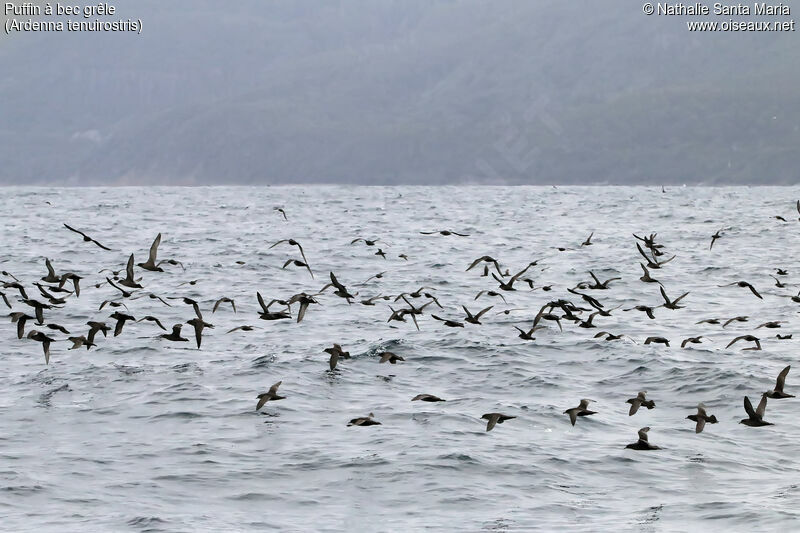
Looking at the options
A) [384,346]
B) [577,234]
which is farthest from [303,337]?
[577,234]

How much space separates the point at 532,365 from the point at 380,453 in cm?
708

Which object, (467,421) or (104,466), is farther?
(467,421)

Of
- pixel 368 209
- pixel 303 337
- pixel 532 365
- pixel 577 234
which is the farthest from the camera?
pixel 368 209

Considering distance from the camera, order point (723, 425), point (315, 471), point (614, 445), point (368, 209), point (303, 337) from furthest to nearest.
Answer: point (368, 209) < point (303, 337) < point (723, 425) < point (614, 445) < point (315, 471)

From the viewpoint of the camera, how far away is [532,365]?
21297 millimetres

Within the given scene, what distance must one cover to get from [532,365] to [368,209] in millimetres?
75245

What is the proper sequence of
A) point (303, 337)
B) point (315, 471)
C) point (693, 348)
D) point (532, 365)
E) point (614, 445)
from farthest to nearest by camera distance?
point (303, 337) → point (693, 348) → point (532, 365) → point (614, 445) → point (315, 471)

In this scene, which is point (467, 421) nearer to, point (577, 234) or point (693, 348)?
point (693, 348)

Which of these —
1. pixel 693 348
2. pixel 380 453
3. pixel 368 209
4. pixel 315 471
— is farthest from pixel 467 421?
pixel 368 209

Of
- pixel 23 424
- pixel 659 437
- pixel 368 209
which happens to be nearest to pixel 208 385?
pixel 23 424

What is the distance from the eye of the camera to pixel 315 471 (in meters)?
14.0

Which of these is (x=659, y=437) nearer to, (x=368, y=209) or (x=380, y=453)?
(x=380, y=453)

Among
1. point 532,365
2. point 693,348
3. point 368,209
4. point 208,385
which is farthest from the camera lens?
point 368,209

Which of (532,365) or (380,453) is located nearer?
(380,453)
